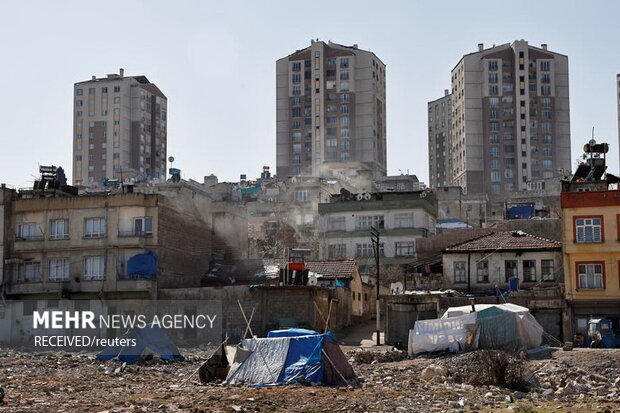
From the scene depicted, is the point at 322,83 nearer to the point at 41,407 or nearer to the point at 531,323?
the point at 531,323

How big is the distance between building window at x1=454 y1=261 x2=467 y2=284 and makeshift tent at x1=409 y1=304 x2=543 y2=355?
14.2 metres

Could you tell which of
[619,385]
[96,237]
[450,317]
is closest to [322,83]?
[96,237]

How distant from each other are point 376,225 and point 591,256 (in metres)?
27.5

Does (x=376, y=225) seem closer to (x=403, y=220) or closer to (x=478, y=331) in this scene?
(x=403, y=220)

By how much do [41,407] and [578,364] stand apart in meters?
20.8

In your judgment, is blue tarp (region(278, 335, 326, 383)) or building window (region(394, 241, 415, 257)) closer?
blue tarp (region(278, 335, 326, 383))

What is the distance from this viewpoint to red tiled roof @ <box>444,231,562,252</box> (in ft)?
180

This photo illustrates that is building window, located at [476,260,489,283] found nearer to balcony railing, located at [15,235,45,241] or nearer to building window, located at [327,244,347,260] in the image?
building window, located at [327,244,347,260]

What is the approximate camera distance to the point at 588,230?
51.6m

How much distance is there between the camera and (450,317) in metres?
41.4

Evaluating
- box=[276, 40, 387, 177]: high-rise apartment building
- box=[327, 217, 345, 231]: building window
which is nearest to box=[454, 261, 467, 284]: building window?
box=[327, 217, 345, 231]: building window

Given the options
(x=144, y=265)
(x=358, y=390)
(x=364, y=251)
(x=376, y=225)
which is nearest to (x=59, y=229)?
(x=144, y=265)

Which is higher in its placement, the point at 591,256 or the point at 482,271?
the point at 591,256

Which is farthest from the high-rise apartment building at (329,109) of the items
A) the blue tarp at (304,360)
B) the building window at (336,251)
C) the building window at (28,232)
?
the blue tarp at (304,360)
